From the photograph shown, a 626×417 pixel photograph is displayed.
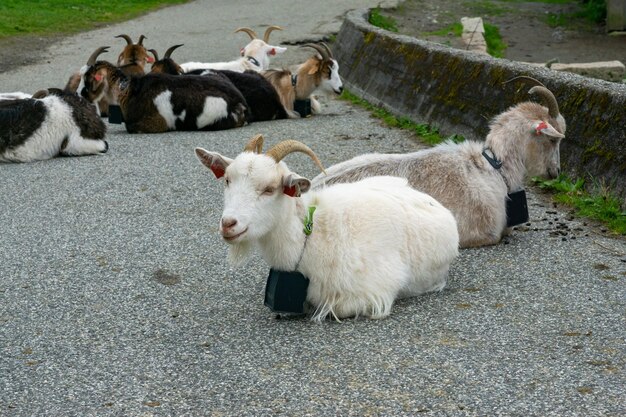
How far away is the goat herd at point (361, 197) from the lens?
5.76 meters

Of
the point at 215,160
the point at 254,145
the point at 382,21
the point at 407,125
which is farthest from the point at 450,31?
the point at 215,160

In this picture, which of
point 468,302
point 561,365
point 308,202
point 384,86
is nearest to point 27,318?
point 308,202

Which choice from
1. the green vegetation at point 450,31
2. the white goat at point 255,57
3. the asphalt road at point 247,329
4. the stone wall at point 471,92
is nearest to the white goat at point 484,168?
the asphalt road at point 247,329

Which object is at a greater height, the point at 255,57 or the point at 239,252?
the point at 239,252

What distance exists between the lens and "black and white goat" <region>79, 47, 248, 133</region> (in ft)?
41.7

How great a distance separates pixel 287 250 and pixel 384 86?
818 cm

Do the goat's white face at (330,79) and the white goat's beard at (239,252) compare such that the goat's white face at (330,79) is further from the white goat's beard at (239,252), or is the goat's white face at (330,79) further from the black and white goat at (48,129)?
the white goat's beard at (239,252)

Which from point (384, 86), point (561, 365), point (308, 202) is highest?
point (308, 202)

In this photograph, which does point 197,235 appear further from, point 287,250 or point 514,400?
point 514,400

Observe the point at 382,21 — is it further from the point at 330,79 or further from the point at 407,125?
the point at 407,125

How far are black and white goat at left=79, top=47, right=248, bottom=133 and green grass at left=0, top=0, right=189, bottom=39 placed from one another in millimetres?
9937

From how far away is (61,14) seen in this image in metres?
25.3

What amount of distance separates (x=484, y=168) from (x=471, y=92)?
→ 3.19m

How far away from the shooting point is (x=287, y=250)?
595cm
